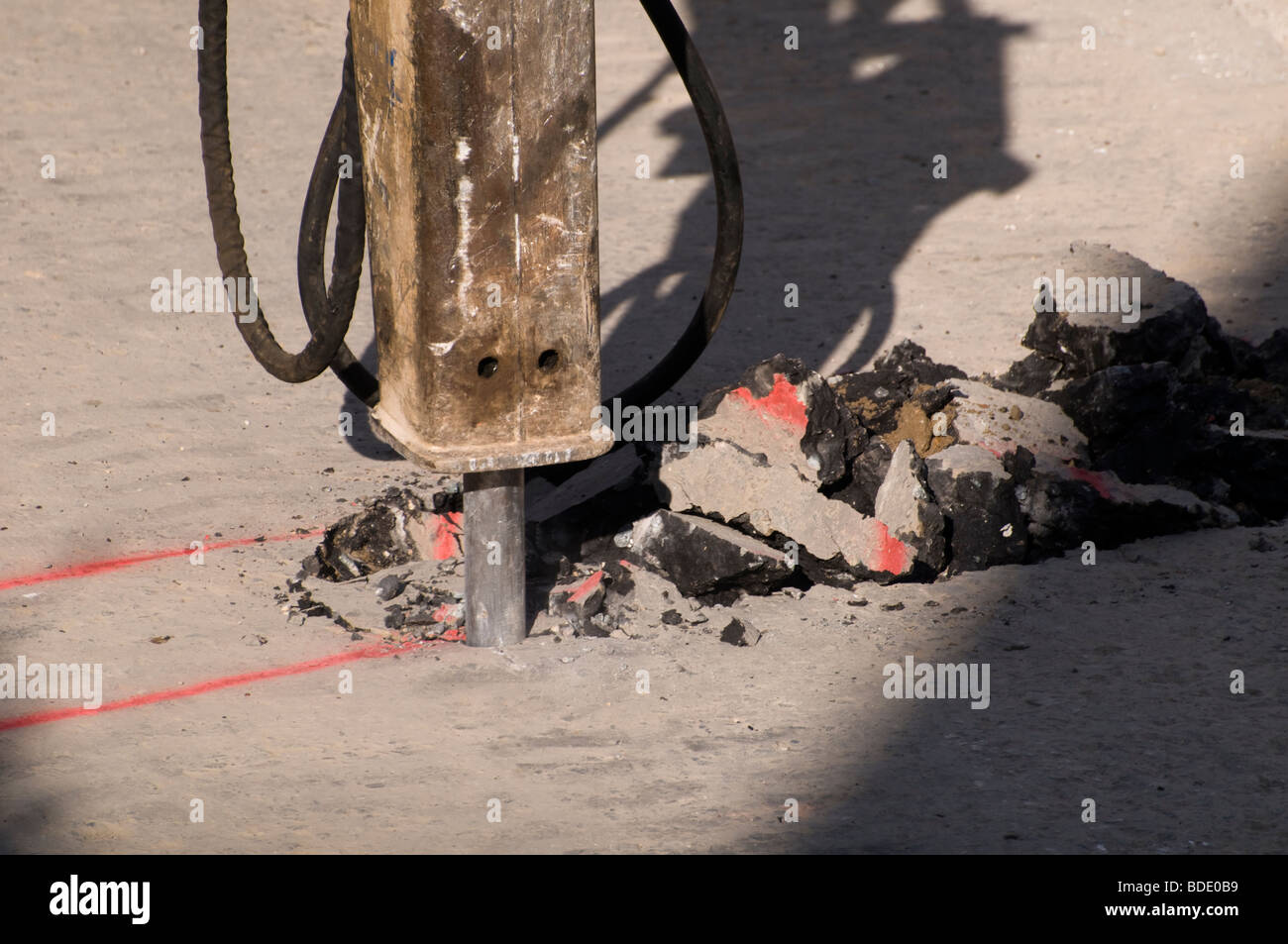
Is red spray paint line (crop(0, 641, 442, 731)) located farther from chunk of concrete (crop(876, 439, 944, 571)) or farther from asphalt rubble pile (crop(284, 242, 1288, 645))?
chunk of concrete (crop(876, 439, 944, 571))

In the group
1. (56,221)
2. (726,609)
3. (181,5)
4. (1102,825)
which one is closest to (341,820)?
(726,609)

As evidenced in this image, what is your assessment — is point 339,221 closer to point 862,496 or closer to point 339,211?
point 339,211

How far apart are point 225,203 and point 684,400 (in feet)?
6.77

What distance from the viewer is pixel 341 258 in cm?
342

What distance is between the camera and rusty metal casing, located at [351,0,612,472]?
301cm

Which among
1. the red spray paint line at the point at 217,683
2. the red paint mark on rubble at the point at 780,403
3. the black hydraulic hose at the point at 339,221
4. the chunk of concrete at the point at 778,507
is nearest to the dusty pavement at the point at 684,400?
the red spray paint line at the point at 217,683

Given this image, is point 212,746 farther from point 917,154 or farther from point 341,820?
point 917,154

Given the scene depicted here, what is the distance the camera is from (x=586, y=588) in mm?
3863

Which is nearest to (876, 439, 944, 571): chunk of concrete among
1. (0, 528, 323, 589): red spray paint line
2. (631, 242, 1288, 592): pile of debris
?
(631, 242, 1288, 592): pile of debris

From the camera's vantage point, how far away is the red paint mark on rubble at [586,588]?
12.6 ft

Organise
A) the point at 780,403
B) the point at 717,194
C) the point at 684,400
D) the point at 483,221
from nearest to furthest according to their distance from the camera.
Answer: the point at 483,221 < the point at 717,194 < the point at 780,403 < the point at 684,400

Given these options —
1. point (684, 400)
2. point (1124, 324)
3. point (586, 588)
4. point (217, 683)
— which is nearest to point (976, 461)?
point (1124, 324)

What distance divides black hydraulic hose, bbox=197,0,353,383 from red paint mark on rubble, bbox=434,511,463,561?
72 centimetres

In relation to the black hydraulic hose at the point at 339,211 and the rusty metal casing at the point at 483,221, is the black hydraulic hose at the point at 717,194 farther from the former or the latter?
the rusty metal casing at the point at 483,221
